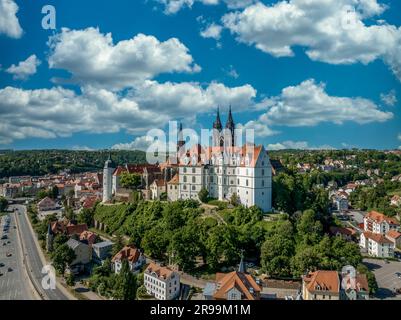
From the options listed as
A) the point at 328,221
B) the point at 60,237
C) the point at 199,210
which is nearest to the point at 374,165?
the point at 328,221

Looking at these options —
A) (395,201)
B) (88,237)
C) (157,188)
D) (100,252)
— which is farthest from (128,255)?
(395,201)

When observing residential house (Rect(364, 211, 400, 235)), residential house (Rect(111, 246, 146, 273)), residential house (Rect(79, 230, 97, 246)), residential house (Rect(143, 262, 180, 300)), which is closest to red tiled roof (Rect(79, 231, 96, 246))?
residential house (Rect(79, 230, 97, 246))

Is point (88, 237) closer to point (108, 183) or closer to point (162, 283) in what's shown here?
point (108, 183)

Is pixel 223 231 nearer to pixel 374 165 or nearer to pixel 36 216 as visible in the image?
pixel 36 216

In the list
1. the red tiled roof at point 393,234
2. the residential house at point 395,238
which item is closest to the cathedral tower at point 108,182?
the residential house at point 395,238

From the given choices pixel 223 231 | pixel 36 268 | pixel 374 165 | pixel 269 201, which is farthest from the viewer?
pixel 374 165

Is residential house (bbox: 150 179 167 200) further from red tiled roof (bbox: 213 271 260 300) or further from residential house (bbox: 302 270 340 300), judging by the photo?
residential house (bbox: 302 270 340 300)
